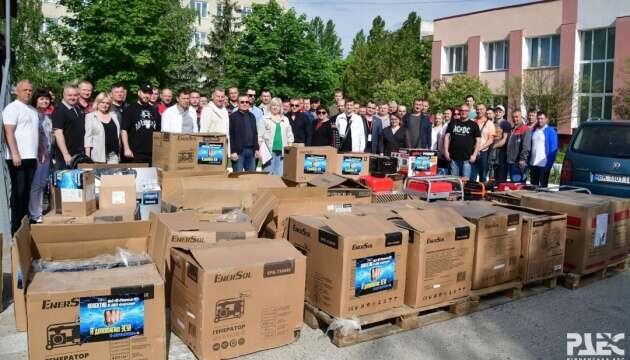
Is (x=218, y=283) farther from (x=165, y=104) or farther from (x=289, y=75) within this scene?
→ (x=289, y=75)

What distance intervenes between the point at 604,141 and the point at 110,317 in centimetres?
781

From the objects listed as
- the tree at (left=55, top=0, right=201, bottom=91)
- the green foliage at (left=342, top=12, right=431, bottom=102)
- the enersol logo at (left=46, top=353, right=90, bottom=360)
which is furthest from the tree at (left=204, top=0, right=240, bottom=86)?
the enersol logo at (left=46, top=353, right=90, bottom=360)

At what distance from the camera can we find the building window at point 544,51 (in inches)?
1190

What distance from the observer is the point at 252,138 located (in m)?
8.58

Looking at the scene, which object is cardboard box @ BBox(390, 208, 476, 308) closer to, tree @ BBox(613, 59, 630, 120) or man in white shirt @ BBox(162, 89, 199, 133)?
man in white shirt @ BBox(162, 89, 199, 133)

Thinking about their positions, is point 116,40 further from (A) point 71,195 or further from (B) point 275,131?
(A) point 71,195

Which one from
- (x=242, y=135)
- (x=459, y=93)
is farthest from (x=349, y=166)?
(x=459, y=93)

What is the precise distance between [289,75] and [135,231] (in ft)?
113

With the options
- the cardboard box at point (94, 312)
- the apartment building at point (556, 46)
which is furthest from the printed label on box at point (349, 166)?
the apartment building at point (556, 46)

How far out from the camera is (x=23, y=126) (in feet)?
21.5

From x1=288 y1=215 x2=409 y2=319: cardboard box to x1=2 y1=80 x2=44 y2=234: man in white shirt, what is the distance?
13.2 feet

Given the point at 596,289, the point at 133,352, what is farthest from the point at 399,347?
the point at 596,289

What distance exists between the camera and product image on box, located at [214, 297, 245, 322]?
3648 mm

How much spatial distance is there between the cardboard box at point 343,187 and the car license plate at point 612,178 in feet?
13.6
